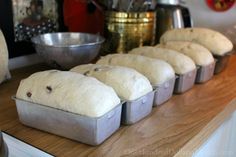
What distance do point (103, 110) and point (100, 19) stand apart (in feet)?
2.27

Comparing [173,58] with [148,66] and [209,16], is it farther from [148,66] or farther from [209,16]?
[209,16]

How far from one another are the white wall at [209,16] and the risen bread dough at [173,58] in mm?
552

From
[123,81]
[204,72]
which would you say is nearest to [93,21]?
[204,72]

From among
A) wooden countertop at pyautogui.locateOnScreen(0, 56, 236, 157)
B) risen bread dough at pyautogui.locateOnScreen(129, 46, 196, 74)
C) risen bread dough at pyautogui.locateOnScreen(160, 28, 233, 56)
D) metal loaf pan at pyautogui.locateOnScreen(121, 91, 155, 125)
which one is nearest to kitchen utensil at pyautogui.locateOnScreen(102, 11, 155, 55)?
risen bread dough at pyautogui.locateOnScreen(160, 28, 233, 56)

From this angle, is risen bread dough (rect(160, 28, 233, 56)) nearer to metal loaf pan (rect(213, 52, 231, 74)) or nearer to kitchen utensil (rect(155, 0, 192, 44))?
metal loaf pan (rect(213, 52, 231, 74))

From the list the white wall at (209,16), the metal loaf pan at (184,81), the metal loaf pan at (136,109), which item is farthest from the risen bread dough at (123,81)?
the white wall at (209,16)

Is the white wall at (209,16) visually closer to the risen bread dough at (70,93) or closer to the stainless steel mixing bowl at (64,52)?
the stainless steel mixing bowl at (64,52)

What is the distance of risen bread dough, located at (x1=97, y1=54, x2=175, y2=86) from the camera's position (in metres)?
0.58

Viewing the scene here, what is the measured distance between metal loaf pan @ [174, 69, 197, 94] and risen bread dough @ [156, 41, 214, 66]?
0.04 meters

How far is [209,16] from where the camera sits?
117 centimetres

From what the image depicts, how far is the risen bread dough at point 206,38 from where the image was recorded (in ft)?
2.59

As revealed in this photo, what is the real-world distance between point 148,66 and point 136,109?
0.41ft

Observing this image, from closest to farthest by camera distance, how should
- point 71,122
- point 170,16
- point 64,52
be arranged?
point 71,122, point 64,52, point 170,16

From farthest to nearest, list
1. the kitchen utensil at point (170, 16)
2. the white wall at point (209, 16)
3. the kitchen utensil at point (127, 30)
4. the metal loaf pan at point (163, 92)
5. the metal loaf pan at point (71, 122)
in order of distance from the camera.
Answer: the white wall at point (209, 16) → the kitchen utensil at point (170, 16) → the kitchen utensil at point (127, 30) → the metal loaf pan at point (163, 92) → the metal loaf pan at point (71, 122)
